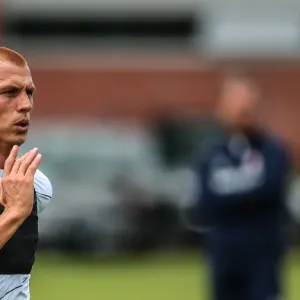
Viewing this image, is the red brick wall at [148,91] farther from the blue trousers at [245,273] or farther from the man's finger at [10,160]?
the man's finger at [10,160]

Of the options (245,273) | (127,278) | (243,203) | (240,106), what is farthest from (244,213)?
(127,278)

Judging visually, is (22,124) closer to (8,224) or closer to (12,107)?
(12,107)

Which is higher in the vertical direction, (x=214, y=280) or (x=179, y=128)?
(x=214, y=280)

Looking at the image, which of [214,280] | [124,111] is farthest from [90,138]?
[124,111]

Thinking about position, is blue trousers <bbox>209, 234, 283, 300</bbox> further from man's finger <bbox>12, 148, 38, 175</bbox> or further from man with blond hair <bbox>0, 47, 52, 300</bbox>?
man's finger <bbox>12, 148, 38, 175</bbox>

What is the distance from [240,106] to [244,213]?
0.80m

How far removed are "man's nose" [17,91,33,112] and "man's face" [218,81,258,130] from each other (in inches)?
200

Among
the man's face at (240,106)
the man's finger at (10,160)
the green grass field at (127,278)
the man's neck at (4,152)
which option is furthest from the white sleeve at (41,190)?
the green grass field at (127,278)

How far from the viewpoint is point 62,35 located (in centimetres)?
4872

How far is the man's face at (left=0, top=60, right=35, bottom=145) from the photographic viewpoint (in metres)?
5.87

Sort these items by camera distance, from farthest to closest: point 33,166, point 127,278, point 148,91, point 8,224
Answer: point 148,91
point 127,278
point 33,166
point 8,224

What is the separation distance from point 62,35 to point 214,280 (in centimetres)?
→ 3797

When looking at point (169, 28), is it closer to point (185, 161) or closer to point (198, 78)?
point (198, 78)

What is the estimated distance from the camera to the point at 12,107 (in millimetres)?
5879
